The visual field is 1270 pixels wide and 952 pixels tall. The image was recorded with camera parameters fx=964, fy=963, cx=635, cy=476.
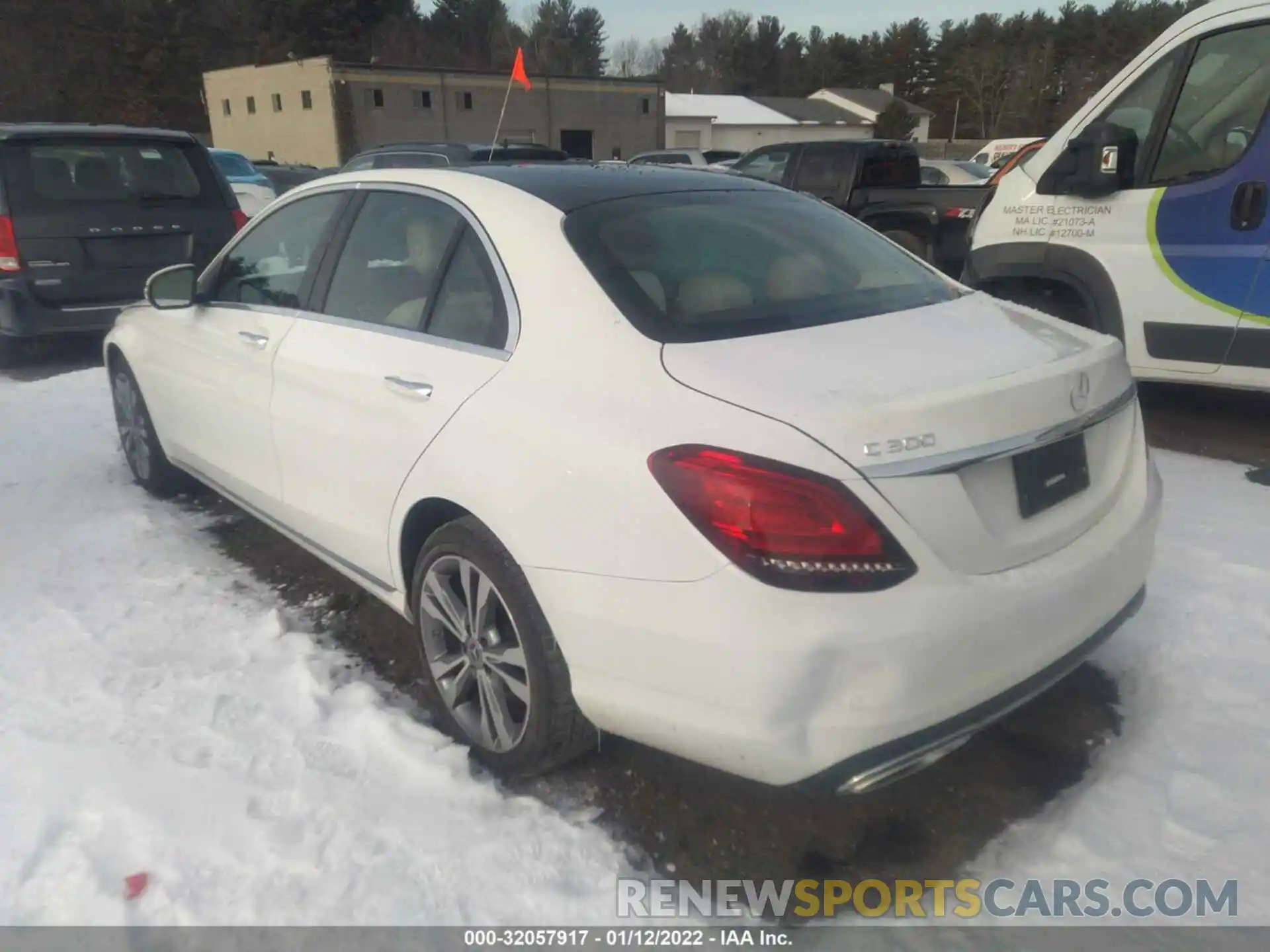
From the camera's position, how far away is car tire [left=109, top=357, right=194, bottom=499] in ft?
15.3

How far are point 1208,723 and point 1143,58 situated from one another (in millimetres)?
3683

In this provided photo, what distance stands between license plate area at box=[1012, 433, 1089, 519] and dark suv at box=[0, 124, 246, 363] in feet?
22.8

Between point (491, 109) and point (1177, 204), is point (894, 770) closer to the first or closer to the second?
point (1177, 204)

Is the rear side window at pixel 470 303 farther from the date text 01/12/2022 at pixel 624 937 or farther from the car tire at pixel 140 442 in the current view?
the car tire at pixel 140 442

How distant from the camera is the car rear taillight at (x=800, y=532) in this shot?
6.34 ft

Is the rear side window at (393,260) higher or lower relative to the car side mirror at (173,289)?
higher

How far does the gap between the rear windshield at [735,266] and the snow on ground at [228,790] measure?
4.37 ft

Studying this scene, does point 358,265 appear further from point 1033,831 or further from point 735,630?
point 1033,831

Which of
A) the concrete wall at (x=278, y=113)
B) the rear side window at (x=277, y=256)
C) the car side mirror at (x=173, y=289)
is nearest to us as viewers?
the rear side window at (x=277, y=256)

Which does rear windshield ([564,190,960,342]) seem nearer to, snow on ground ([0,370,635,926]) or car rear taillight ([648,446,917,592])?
car rear taillight ([648,446,917,592])

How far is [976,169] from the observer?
18125mm

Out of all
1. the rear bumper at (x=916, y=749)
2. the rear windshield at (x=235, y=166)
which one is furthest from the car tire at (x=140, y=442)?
the rear windshield at (x=235, y=166)

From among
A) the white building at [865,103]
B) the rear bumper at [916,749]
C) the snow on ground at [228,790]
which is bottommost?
the snow on ground at [228,790]

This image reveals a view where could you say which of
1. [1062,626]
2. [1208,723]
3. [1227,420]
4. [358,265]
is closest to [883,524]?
[1062,626]
